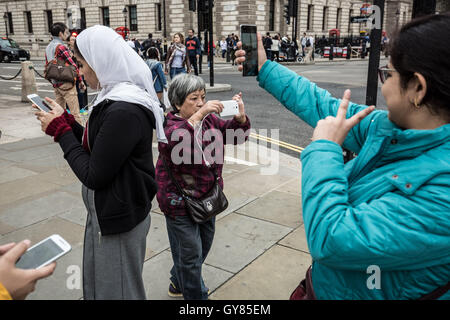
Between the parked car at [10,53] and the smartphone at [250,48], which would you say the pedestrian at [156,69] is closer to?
the smartphone at [250,48]

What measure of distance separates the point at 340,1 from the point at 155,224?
156 feet

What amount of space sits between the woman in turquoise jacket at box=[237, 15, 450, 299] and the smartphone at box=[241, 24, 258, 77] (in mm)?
622

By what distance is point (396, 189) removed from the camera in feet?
3.79

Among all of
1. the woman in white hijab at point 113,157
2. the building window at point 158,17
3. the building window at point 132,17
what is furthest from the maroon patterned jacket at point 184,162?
the building window at point 132,17

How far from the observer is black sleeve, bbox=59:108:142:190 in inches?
77.4

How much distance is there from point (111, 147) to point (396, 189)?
52.3 inches

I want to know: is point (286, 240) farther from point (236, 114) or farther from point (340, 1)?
point (340, 1)

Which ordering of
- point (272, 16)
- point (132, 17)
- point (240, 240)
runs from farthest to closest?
point (132, 17), point (272, 16), point (240, 240)

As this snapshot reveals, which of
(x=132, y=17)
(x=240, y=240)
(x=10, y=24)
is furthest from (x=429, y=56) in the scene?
(x=10, y=24)

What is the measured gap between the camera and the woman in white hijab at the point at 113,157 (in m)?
2.00

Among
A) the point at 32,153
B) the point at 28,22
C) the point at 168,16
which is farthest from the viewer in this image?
the point at 28,22

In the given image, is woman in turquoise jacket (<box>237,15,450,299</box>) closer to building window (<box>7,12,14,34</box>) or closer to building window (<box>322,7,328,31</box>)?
building window (<box>322,7,328,31</box>)

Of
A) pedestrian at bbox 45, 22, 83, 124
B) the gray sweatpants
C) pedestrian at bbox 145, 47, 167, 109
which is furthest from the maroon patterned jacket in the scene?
pedestrian at bbox 145, 47, 167, 109

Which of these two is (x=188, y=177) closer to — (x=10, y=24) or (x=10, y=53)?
(x=10, y=53)
